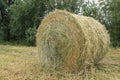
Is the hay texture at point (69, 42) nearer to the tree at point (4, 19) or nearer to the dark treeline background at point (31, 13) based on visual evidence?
the dark treeline background at point (31, 13)

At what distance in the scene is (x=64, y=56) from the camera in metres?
6.67

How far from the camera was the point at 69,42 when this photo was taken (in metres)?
6.61

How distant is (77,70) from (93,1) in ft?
37.3

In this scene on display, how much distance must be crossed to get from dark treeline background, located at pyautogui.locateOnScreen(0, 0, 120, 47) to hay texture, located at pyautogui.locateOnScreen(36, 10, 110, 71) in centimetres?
831

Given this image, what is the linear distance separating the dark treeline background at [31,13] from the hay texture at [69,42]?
831cm

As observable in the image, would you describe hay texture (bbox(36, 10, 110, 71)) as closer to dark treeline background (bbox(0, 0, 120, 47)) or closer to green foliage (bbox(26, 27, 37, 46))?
dark treeline background (bbox(0, 0, 120, 47))

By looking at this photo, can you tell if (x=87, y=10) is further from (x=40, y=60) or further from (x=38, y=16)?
(x=40, y=60)

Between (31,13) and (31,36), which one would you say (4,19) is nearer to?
(31,13)

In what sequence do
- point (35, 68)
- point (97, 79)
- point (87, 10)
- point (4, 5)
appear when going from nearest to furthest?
point (97, 79), point (35, 68), point (87, 10), point (4, 5)

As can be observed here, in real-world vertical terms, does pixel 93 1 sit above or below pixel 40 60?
above

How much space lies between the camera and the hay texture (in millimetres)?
6410

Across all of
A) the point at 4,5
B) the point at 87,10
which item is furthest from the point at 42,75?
the point at 4,5

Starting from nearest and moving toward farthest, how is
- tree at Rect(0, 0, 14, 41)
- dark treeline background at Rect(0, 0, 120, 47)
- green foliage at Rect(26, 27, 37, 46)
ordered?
dark treeline background at Rect(0, 0, 120, 47) → green foliage at Rect(26, 27, 37, 46) → tree at Rect(0, 0, 14, 41)

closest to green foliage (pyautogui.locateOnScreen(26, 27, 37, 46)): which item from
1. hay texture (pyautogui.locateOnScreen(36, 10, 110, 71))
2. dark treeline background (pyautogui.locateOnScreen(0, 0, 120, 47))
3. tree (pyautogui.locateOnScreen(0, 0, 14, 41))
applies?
dark treeline background (pyautogui.locateOnScreen(0, 0, 120, 47))
